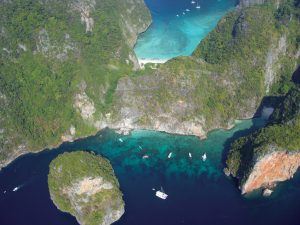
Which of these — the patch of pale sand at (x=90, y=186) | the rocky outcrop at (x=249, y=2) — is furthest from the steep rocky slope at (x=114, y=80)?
the patch of pale sand at (x=90, y=186)

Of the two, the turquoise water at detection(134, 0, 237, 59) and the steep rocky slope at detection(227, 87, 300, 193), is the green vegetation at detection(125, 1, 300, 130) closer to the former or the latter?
the steep rocky slope at detection(227, 87, 300, 193)

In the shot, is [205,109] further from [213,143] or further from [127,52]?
[127,52]

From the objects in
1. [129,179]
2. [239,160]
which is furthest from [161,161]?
[239,160]

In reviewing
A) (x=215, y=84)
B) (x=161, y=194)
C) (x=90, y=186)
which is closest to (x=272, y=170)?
(x=161, y=194)

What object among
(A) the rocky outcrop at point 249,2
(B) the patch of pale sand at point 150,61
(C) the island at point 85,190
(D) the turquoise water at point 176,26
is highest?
(A) the rocky outcrop at point 249,2

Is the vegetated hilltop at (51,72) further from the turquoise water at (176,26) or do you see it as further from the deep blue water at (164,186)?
the turquoise water at (176,26)

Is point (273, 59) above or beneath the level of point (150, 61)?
above

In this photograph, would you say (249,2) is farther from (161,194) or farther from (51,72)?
(161,194)

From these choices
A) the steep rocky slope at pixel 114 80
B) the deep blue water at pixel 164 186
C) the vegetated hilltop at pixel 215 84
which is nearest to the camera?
the deep blue water at pixel 164 186
